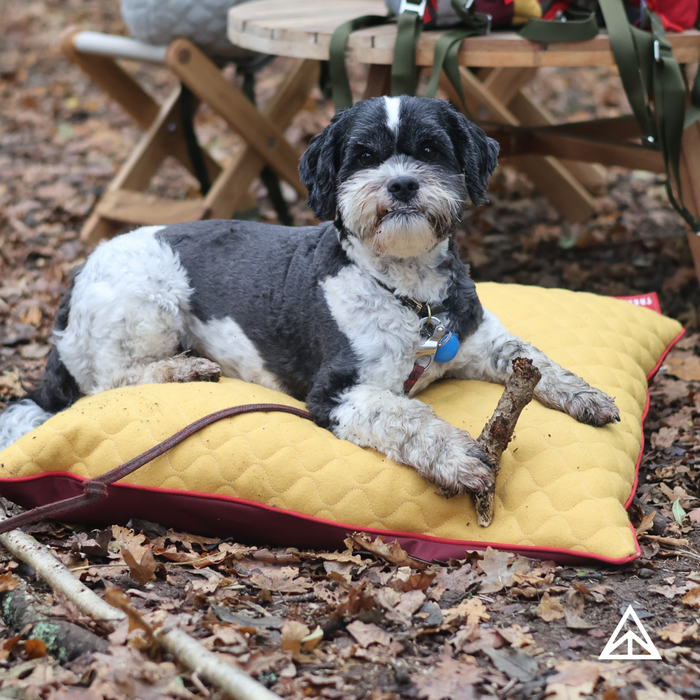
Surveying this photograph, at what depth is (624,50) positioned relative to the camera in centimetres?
385

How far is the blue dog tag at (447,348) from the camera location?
3236 millimetres

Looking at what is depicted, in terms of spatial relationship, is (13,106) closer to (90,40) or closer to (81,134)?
(81,134)

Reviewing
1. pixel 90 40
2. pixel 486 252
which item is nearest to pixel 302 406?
pixel 486 252

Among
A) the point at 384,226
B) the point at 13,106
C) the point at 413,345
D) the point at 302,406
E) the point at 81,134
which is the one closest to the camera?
the point at 384,226

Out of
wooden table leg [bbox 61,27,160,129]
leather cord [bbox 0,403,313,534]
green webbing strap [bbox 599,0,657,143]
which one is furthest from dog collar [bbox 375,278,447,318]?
wooden table leg [bbox 61,27,160,129]

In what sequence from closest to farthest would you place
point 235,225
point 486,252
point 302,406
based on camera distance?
point 302,406
point 235,225
point 486,252

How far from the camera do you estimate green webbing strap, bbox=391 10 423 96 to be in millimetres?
4098

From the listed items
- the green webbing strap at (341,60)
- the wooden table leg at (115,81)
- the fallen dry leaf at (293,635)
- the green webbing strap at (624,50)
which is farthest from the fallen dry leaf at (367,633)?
the wooden table leg at (115,81)

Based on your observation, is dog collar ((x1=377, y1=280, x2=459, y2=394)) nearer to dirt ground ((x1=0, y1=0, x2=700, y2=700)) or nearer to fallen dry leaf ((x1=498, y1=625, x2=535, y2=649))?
dirt ground ((x1=0, y1=0, x2=700, y2=700))

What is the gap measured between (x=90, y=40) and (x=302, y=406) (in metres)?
4.14

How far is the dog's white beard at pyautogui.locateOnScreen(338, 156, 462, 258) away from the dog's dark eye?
0.06m

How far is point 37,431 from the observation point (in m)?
3.09

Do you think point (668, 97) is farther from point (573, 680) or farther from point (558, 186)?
point (573, 680)

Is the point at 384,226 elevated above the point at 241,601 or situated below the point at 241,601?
above
